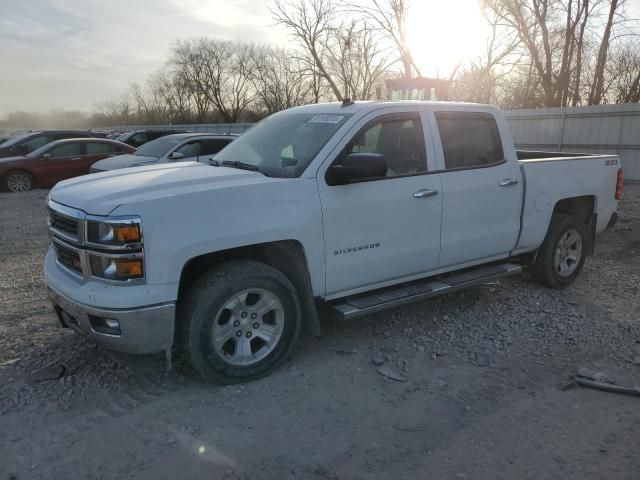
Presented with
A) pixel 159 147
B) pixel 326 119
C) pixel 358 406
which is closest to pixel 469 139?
pixel 326 119

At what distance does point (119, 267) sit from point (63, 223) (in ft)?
2.32

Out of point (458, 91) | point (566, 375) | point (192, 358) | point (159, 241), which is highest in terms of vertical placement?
point (458, 91)

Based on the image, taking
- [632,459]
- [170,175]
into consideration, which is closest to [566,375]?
[632,459]

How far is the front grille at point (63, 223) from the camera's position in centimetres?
338

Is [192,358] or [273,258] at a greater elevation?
[273,258]

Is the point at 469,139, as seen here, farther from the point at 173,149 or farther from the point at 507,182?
the point at 173,149

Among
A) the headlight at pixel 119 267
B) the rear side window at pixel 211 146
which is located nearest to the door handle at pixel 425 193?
the headlight at pixel 119 267

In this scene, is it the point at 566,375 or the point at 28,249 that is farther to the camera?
the point at 28,249

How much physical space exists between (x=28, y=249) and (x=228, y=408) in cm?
542

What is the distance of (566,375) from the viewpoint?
152 inches

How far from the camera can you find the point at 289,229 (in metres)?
3.61

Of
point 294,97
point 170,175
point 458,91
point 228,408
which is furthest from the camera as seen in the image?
point 294,97

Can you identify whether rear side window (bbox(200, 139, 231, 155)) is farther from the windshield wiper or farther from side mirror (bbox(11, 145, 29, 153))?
side mirror (bbox(11, 145, 29, 153))

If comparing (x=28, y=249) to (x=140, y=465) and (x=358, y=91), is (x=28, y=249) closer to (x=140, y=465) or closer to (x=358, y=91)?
(x=140, y=465)
